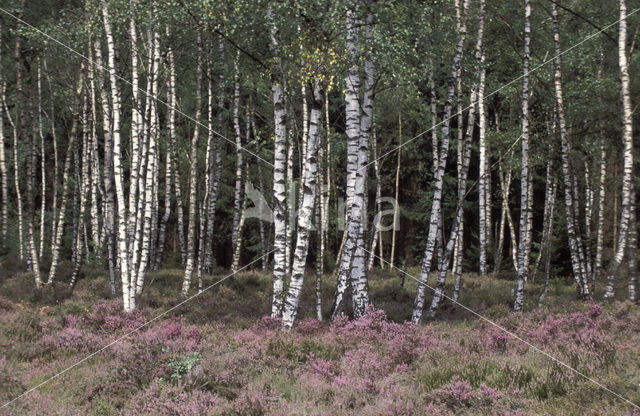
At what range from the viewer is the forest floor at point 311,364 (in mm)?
6480

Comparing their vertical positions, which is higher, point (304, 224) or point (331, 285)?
point (304, 224)

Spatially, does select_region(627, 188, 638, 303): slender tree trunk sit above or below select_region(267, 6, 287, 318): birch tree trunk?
below

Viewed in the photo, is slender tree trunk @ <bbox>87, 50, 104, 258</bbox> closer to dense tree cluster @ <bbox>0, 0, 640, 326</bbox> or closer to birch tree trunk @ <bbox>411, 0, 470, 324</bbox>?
Answer: dense tree cluster @ <bbox>0, 0, 640, 326</bbox>

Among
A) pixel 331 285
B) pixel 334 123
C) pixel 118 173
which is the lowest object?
pixel 331 285

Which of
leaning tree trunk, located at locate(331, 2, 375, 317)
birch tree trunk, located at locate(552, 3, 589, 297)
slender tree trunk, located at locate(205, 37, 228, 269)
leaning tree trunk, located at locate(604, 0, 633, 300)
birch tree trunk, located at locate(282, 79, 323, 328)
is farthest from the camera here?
slender tree trunk, located at locate(205, 37, 228, 269)

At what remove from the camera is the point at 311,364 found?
8398 millimetres

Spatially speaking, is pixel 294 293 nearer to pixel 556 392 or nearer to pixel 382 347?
pixel 382 347

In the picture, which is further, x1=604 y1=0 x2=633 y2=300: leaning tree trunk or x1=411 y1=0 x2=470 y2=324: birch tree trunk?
x1=604 y1=0 x2=633 y2=300: leaning tree trunk

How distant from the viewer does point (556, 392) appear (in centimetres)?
646

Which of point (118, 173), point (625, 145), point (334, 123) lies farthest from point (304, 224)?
point (334, 123)

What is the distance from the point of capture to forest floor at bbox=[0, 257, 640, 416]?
6.48 meters

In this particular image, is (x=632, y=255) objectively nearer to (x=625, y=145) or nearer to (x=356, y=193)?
(x=625, y=145)

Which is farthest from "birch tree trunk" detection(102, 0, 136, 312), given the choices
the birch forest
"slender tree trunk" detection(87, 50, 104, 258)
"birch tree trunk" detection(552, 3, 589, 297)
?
"birch tree trunk" detection(552, 3, 589, 297)

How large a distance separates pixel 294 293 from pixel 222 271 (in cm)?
1249
